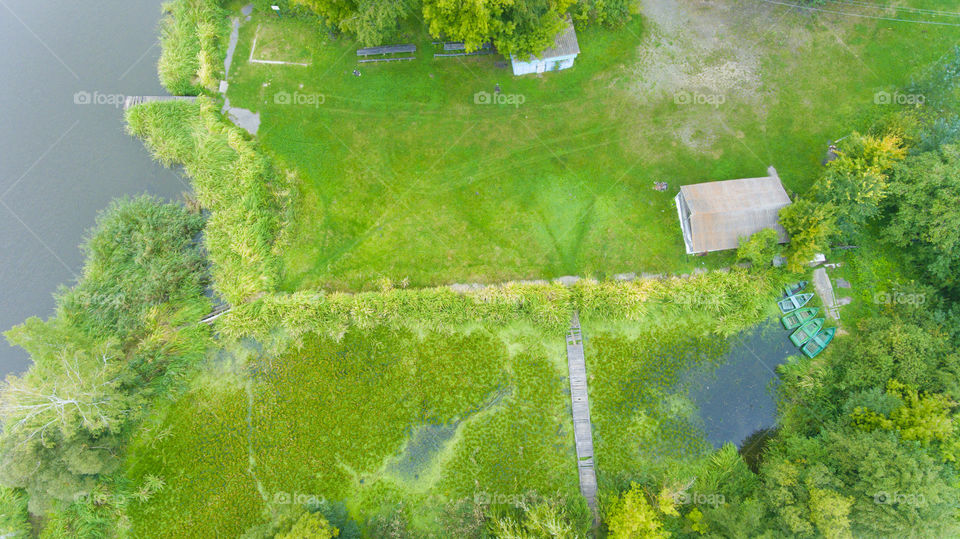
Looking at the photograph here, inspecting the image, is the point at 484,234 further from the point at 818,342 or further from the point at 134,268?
the point at 134,268

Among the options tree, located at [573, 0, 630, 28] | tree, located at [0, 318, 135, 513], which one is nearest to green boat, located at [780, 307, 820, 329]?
tree, located at [573, 0, 630, 28]

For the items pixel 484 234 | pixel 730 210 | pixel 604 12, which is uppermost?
pixel 604 12

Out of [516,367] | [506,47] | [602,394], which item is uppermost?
[506,47]

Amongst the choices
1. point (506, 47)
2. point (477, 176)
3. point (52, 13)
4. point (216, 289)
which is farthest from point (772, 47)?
point (52, 13)

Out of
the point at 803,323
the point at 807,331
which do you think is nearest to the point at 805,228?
the point at 803,323

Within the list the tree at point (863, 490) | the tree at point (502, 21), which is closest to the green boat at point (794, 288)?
the tree at point (863, 490)

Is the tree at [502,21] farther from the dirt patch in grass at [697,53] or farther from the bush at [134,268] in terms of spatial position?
the bush at [134,268]

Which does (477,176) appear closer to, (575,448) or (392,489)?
(575,448)

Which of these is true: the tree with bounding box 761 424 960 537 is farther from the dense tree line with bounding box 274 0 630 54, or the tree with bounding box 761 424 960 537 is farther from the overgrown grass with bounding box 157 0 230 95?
the overgrown grass with bounding box 157 0 230 95
